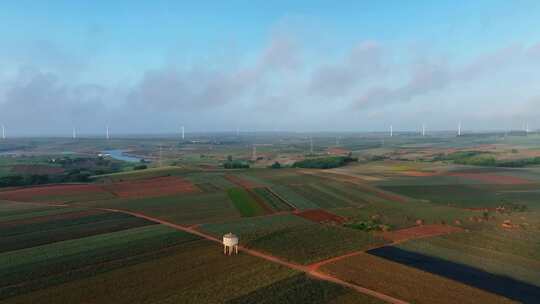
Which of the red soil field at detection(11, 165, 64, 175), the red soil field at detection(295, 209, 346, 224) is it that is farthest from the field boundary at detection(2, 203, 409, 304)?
the red soil field at detection(11, 165, 64, 175)

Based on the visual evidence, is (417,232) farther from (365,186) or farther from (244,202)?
(365,186)

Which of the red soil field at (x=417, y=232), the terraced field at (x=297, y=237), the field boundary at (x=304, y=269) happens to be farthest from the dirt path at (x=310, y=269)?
the red soil field at (x=417, y=232)

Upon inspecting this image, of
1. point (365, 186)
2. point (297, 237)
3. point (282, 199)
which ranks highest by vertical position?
point (297, 237)

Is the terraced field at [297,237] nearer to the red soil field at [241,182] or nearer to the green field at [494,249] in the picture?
the green field at [494,249]

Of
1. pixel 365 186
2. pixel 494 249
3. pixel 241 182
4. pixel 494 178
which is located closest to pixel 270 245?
pixel 494 249

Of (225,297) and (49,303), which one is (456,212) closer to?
(225,297)

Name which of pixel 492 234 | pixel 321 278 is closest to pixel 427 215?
pixel 492 234

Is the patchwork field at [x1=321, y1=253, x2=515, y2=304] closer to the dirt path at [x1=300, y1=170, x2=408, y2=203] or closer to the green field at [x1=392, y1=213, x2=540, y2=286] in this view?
the green field at [x1=392, y1=213, x2=540, y2=286]

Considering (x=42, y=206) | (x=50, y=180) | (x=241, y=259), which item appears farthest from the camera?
(x=50, y=180)
